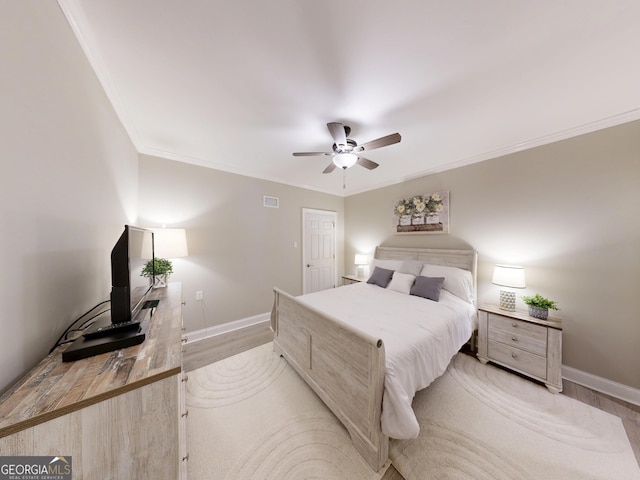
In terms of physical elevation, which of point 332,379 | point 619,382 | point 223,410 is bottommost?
point 223,410

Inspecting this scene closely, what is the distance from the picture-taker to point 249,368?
2264mm

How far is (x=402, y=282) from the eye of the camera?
287 centimetres

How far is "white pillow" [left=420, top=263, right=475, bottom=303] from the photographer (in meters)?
2.57

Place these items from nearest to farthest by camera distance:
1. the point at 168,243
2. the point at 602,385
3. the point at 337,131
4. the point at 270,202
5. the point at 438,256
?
the point at 337,131
the point at 602,385
the point at 168,243
the point at 438,256
the point at 270,202

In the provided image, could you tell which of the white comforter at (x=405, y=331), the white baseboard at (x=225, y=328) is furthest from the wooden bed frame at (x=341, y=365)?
the white baseboard at (x=225, y=328)

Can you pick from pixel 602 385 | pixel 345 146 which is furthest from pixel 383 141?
pixel 602 385

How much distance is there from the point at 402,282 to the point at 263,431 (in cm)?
224

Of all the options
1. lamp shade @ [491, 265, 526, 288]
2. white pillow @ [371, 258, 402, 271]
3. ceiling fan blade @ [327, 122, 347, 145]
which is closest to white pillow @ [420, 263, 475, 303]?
lamp shade @ [491, 265, 526, 288]

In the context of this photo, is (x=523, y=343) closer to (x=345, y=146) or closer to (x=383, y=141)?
(x=383, y=141)

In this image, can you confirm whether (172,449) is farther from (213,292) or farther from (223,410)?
(213,292)

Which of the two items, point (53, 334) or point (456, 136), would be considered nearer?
point (53, 334)

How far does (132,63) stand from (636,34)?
305 centimetres

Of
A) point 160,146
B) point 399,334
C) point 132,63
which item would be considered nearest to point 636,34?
point 399,334

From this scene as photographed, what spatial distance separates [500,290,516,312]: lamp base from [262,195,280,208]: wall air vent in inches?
135
